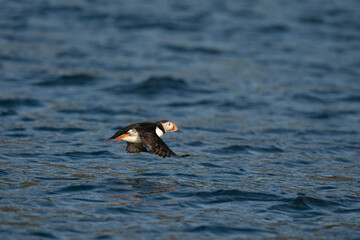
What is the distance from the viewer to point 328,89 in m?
14.5

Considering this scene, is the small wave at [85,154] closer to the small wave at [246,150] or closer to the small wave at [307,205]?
the small wave at [246,150]

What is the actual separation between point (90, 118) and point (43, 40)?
Result: 262 inches

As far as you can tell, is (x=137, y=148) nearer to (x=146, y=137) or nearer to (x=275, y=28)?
(x=146, y=137)

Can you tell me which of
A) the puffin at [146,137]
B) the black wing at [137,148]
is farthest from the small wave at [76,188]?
the black wing at [137,148]

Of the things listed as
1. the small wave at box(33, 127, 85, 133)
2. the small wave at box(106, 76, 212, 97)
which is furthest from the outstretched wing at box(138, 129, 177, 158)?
the small wave at box(106, 76, 212, 97)

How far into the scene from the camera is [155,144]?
713 centimetres

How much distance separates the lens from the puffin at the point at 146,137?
7.06 meters

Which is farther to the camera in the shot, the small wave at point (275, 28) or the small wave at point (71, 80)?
the small wave at point (275, 28)

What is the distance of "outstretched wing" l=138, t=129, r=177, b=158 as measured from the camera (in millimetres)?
7020

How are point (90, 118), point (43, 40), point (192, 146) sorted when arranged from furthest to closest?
1. point (43, 40)
2. point (90, 118)
3. point (192, 146)

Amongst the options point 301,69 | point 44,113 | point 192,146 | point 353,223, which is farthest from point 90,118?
point 301,69

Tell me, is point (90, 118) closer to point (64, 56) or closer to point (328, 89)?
point (64, 56)

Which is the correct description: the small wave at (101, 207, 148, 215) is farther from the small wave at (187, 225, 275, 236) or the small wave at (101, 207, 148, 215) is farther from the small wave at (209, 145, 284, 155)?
the small wave at (209, 145, 284, 155)

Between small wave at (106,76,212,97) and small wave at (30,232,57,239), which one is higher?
small wave at (106,76,212,97)
